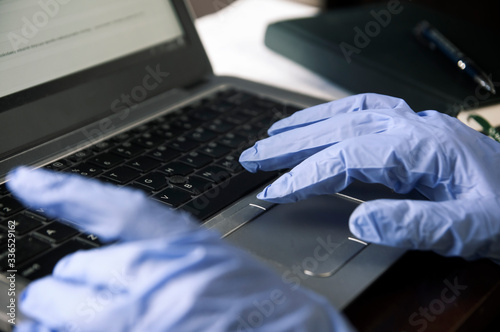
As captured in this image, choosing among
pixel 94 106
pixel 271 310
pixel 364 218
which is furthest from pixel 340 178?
pixel 94 106

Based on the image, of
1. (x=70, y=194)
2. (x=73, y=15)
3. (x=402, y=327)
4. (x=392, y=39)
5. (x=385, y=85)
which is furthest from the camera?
(x=392, y=39)

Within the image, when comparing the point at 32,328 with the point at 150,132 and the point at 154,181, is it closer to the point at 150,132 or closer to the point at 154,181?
the point at 154,181

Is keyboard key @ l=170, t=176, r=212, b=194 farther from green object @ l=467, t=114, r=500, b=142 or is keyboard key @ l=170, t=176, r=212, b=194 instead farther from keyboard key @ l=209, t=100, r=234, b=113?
green object @ l=467, t=114, r=500, b=142

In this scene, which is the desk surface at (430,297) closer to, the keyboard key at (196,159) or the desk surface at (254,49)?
the keyboard key at (196,159)

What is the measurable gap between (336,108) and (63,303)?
38cm

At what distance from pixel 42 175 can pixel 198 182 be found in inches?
9.1

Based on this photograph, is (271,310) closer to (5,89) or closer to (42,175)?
(42,175)

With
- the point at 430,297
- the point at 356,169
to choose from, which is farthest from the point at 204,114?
the point at 430,297


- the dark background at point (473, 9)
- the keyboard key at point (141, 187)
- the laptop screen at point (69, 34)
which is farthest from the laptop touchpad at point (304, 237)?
the dark background at point (473, 9)

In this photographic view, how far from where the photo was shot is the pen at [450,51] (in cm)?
86

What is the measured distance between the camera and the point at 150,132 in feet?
2.33

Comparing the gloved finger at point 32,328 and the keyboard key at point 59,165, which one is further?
the keyboard key at point 59,165

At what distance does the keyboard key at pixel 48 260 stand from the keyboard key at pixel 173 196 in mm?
94

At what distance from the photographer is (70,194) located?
0.37m
